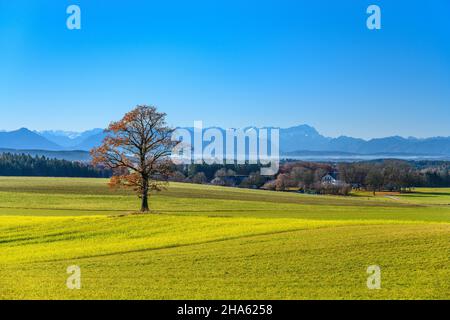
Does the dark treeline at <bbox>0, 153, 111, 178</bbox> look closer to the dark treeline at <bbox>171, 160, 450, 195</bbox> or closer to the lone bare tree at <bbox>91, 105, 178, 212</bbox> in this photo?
the dark treeline at <bbox>171, 160, 450, 195</bbox>

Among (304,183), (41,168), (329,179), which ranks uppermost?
(41,168)

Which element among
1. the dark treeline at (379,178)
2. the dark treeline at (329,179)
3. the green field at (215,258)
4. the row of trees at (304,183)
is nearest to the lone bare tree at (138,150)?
the green field at (215,258)

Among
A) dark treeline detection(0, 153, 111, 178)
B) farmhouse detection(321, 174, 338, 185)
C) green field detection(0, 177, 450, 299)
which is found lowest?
green field detection(0, 177, 450, 299)

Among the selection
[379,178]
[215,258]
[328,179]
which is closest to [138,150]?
[215,258]

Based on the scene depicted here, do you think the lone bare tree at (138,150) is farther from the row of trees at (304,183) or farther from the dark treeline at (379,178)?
the dark treeline at (379,178)

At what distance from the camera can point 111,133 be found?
4969 centimetres

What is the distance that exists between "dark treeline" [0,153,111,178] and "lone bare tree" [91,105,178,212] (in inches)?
Answer: 4042

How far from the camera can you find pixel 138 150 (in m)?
48.3

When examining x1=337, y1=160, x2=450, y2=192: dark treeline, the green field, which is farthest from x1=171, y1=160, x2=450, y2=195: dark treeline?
the green field

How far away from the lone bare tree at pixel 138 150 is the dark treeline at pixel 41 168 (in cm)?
10266

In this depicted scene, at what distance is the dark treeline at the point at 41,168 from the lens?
14875cm

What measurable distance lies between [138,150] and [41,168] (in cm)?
11260

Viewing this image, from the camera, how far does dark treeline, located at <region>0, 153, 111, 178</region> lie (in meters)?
149

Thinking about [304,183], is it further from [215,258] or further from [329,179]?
[215,258]
